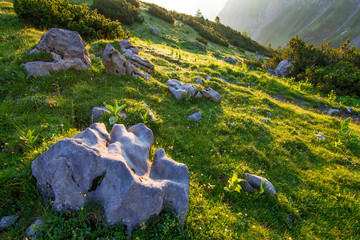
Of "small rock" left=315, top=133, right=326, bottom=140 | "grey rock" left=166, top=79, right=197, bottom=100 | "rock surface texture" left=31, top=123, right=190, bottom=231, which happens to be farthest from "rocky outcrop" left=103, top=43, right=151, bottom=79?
"small rock" left=315, top=133, right=326, bottom=140

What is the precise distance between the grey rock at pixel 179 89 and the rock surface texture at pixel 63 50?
5.37 metres

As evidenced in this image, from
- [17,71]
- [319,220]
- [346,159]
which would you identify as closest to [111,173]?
[319,220]

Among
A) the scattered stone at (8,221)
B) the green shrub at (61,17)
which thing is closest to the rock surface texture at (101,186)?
the scattered stone at (8,221)

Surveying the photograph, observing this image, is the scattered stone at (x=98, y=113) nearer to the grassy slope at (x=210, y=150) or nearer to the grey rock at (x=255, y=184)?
the grassy slope at (x=210, y=150)

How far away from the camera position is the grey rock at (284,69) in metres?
21.8

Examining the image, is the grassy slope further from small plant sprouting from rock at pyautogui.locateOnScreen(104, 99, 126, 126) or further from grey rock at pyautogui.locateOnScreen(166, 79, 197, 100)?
small plant sprouting from rock at pyautogui.locateOnScreen(104, 99, 126, 126)

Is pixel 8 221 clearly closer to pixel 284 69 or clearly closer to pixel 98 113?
pixel 98 113

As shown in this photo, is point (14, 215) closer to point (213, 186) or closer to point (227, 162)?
point (213, 186)

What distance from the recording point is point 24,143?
16.1ft

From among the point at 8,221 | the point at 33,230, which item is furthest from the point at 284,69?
the point at 8,221

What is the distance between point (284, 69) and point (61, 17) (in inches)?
1024

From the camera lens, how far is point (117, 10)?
24844 millimetres

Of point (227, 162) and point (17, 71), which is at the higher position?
point (227, 162)

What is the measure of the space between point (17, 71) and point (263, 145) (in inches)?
505
